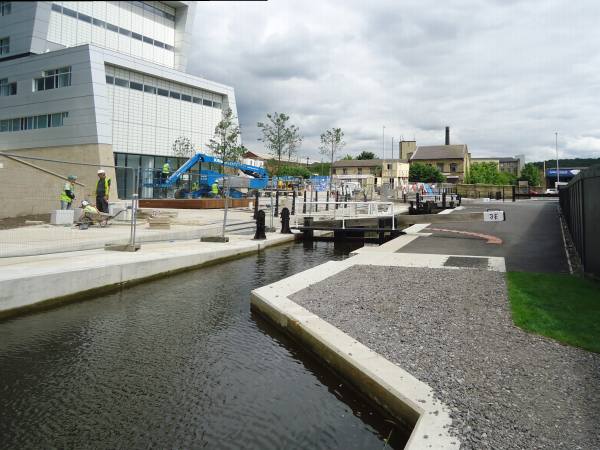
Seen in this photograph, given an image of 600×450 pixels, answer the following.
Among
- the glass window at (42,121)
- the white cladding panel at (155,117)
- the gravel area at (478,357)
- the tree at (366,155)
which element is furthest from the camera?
the tree at (366,155)

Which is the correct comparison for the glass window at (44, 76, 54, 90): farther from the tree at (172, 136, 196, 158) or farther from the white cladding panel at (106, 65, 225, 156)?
the tree at (172, 136, 196, 158)

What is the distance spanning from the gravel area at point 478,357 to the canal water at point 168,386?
27.0 inches

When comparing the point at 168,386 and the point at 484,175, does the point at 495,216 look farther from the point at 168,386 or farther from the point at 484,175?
the point at 484,175

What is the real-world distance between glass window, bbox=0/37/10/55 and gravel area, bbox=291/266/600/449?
4455 cm

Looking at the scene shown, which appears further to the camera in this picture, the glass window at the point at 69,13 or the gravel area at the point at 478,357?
the glass window at the point at 69,13

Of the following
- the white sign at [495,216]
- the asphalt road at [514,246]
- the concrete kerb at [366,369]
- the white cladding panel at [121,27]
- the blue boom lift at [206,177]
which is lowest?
the concrete kerb at [366,369]

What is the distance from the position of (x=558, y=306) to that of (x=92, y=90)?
1440 inches

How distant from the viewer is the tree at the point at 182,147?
1665 inches

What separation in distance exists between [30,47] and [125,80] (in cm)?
815

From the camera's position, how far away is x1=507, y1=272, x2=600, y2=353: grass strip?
515 cm

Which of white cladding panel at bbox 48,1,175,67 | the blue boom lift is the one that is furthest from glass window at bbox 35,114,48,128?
the blue boom lift

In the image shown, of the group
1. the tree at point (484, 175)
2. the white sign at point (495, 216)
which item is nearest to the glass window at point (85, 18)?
the white sign at point (495, 216)

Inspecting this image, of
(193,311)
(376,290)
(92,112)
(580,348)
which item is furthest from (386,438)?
(92,112)

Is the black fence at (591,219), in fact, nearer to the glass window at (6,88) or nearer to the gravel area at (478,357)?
the gravel area at (478,357)
